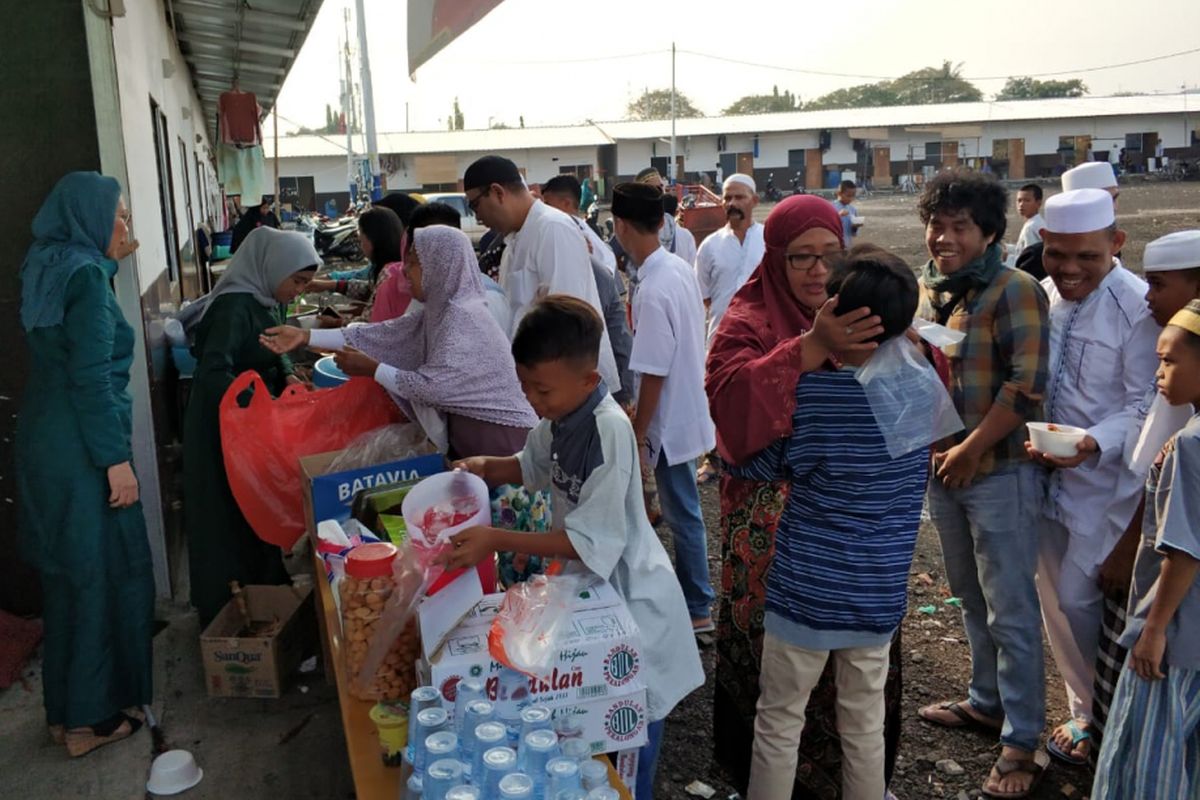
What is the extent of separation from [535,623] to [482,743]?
1.50ft

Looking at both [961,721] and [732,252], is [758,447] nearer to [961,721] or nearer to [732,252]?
[961,721]

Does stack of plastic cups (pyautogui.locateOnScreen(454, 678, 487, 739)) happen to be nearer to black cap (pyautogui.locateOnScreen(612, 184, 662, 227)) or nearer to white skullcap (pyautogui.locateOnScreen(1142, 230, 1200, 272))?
white skullcap (pyautogui.locateOnScreen(1142, 230, 1200, 272))

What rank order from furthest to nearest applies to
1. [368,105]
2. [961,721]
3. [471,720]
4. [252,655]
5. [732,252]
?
[368,105]
[732,252]
[252,655]
[961,721]
[471,720]

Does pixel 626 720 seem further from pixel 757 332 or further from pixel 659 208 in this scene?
pixel 659 208

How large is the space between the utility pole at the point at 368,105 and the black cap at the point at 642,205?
17.0 metres

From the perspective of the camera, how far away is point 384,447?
345 centimetres

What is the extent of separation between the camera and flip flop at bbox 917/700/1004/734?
3.36 m

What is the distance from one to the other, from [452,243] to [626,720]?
184cm

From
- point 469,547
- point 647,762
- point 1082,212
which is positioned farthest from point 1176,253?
point 469,547

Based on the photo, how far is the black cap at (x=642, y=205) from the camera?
4.18 metres

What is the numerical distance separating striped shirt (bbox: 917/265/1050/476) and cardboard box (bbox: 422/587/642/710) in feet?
4.97

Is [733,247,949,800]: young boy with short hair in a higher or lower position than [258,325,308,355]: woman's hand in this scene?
lower

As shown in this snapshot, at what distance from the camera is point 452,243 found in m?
3.29

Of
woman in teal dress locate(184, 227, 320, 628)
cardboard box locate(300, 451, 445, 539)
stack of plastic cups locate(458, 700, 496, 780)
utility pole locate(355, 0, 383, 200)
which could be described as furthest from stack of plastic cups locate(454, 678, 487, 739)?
utility pole locate(355, 0, 383, 200)
